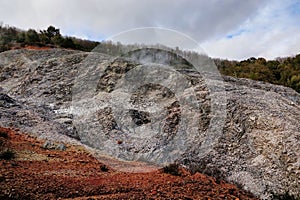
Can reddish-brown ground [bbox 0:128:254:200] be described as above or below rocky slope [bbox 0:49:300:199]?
below

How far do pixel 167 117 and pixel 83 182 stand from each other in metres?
7.41

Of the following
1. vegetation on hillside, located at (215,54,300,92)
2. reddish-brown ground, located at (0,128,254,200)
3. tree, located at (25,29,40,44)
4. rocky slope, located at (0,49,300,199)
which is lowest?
reddish-brown ground, located at (0,128,254,200)

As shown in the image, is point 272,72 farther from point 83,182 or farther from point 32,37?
point 83,182

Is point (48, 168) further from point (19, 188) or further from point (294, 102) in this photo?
point (294, 102)

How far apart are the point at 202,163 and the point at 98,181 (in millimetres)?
4286

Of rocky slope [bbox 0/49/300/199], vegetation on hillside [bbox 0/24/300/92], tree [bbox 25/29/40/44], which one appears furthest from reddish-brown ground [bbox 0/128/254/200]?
tree [bbox 25/29/40/44]

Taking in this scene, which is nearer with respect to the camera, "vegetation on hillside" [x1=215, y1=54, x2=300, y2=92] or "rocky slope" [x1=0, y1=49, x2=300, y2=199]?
"rocky slope" [x1=0, y1=49, x2=300, y2=199]

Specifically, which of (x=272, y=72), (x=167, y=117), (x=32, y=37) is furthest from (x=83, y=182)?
(x=32, y=37)

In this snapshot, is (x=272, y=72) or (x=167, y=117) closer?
(x=167, y=117)

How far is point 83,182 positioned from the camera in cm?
779

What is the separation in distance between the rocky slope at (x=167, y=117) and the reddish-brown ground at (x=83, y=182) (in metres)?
1.82

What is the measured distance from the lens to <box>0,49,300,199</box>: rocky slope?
427 inches

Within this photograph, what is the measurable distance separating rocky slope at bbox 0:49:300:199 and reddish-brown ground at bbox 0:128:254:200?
1.82 meters

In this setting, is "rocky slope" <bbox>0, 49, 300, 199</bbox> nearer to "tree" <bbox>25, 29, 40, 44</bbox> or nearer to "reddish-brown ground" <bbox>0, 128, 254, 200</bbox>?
"reddish-brown ground" <bbox>0, 128, 254, 200</bbox>
